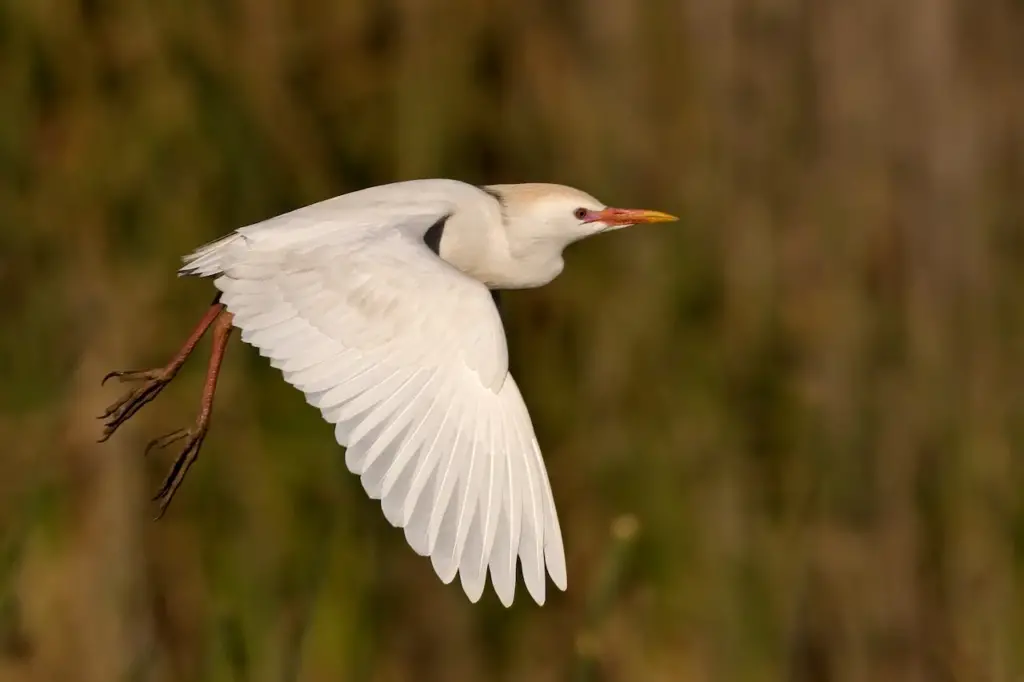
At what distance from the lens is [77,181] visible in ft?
7.34

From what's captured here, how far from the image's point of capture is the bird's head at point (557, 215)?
1.67 m

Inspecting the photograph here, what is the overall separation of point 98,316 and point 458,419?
0.85 metres

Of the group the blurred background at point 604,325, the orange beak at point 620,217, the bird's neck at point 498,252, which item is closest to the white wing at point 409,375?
the bird's neck at point 498,252

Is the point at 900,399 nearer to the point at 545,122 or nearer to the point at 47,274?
the point at 545,122

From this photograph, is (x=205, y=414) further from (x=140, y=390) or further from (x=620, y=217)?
(x=620, y=217)

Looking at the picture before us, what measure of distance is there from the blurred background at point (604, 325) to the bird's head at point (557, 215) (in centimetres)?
46

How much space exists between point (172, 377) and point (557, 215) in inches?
16.2

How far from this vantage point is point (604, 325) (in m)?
2.27

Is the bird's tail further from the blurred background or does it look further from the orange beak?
the blurred background

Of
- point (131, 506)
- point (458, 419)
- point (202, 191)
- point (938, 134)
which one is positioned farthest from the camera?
point (938, 134)

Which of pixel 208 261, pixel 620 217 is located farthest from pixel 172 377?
pixel 620 217

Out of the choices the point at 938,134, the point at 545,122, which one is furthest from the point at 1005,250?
the point at 545,122

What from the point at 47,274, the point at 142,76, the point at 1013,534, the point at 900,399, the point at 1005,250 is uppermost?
the point at 142,76

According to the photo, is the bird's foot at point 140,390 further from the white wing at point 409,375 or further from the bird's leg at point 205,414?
the white wing at point 409,375
